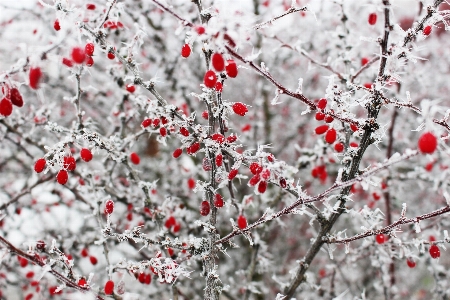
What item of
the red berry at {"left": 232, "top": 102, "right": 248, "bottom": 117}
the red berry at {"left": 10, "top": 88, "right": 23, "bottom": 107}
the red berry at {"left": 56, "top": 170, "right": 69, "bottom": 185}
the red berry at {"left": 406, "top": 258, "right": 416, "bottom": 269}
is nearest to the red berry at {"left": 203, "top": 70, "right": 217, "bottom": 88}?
the red berry at {"left": 232, "top": 102, "right": 248, "bottom": 117}

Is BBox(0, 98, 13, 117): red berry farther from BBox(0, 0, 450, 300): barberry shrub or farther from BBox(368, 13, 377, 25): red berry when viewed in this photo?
BBox(368, 13, 377, 25): red berry

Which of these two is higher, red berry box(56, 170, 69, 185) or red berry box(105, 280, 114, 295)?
red berry box(56, 170, 69, 185)

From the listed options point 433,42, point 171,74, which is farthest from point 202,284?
point 433,42

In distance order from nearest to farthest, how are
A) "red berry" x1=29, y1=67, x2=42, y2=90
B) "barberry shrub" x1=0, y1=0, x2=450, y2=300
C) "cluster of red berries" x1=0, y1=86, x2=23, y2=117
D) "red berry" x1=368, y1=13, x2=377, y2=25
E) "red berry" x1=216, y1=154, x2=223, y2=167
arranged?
"red berry" x1=29, y1=67, x2=42, y2=90
"cluster of red berries" x1=0, y1=86, x2=23, y2=117
"barberry shrub" x1=0, y1=0, x2=450, y2=300
"red berry" x1=216, y1=154, x2=223, y2=167
"red berry" x1=368, y1=13, x2=377, y2=25

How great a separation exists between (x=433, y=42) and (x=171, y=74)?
7.02 meters

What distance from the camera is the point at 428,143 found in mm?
1258

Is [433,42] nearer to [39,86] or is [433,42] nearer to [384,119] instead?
[384,119]

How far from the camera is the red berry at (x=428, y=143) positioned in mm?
1252

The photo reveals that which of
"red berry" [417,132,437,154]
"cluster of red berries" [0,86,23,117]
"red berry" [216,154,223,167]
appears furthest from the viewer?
"red berry" [216,154,223,167]

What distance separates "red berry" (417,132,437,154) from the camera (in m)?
1.25

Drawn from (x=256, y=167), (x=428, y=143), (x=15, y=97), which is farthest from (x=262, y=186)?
(x=15, y=97)

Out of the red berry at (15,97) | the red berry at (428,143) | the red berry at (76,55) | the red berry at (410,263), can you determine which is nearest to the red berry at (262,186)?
the red berry at (428,143)

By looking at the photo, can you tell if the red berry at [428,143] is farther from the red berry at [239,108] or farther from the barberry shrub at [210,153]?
the red berry at [239,108]

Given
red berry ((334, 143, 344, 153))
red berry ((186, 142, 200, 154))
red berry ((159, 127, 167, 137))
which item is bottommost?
red berry ((186, 142, 200, 154))
